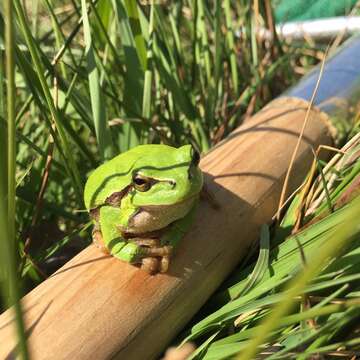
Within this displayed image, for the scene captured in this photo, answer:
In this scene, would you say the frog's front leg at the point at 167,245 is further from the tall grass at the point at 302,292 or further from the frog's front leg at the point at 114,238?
the tall grass at the point at 302,292

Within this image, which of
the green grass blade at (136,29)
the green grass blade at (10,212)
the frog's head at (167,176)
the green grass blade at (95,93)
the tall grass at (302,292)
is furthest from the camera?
the green grass blade at (136,29)

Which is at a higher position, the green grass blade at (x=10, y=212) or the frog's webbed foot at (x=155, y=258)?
the green grass blade at (x=10, y=212)

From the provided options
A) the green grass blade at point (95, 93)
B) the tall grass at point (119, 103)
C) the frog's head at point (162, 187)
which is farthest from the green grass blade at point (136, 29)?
the frog's head at point (162, 187)

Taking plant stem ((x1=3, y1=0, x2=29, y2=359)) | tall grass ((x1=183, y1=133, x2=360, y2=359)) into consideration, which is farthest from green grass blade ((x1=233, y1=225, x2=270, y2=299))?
plant stem ((x1=3, y1=0, x2=29, y2=359))

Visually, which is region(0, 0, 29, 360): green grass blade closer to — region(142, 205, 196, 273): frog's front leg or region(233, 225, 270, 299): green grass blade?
region(142, 205, 196, 273): frog's front leg

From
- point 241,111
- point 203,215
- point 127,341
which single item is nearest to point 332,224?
point 203,215


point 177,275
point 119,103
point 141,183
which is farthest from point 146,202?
point 119,103

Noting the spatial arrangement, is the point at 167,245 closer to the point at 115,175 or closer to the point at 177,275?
the point at 177,275

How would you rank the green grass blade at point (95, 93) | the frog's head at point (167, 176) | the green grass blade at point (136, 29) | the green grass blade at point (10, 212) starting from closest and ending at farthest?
the green grass blade at point (10, 212) → the frog's head at point (167, 176) → the green grass blade at point (95, 93) → the green grass blade at point (136, 29)
